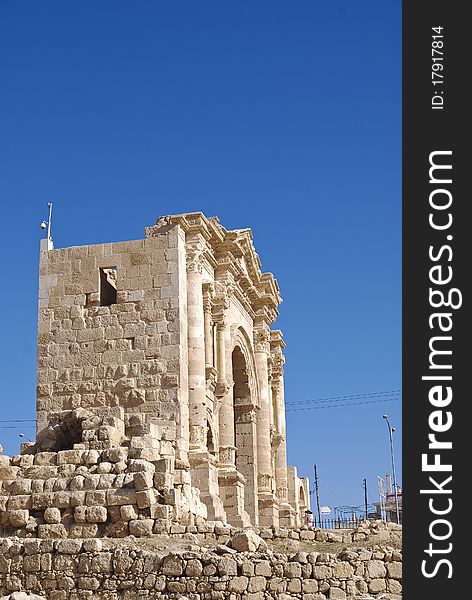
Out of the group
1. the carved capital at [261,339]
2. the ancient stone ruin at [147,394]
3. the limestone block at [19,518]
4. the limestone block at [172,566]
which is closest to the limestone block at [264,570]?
the limestone block at [172,566]

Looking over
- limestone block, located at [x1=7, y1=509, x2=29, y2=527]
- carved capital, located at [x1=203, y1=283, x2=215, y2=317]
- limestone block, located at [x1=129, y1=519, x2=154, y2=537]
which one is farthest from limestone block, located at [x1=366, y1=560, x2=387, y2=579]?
carved capital, located at [x1=203, y1=283, x2=215, y2=317]

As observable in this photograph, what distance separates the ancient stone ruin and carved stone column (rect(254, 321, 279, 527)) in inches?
1.6

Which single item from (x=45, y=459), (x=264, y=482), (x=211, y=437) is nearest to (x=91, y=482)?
(x=45, y=459)

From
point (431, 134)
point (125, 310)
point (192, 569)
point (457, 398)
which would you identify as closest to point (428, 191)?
point (431, 134)

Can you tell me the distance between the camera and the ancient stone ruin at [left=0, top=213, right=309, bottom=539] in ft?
47.7

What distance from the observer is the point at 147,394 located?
19.4 m

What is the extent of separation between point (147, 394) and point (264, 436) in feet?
32.0

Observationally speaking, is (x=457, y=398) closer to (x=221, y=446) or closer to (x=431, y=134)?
(x=431, y=134)

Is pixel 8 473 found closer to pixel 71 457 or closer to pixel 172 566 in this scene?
pixel 71 457

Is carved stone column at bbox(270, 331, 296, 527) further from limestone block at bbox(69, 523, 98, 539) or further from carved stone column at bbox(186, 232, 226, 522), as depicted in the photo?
limestone block at bbox(69, 523, 98, 539)

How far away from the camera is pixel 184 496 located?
15.4m

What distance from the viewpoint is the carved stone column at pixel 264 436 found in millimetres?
27219

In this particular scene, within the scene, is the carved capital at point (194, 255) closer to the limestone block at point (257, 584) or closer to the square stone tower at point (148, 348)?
the square stone tower at point (148, 348)

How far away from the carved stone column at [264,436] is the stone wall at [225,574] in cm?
1464
